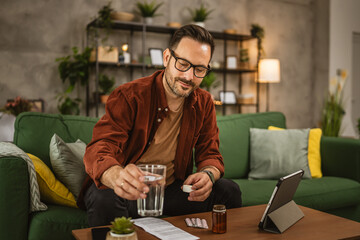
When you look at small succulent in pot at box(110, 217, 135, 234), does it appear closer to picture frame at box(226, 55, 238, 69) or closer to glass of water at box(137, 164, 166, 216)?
glass of water at box(137, 164, 166, 216)

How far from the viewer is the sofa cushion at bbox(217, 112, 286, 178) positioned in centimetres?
272

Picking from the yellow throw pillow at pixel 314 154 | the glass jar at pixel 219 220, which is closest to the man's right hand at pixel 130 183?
the glass jar at pixel 219 220

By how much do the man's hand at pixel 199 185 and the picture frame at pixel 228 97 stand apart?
3816mm

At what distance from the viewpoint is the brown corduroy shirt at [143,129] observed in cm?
148

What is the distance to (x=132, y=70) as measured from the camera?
15.9 ft

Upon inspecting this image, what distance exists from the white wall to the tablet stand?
4.73 metres

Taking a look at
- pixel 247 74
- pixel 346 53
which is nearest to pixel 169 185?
pixel 247 74

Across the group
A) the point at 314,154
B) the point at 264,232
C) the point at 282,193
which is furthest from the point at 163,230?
the point at 314,154

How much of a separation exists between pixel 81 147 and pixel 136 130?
0.58 m

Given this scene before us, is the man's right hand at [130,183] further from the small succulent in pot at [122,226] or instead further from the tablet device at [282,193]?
the tablet device at [282,193]

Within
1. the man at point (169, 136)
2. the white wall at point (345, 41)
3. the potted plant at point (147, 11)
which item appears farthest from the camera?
the white wall at point (345, 41)

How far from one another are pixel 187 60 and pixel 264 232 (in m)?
0.75

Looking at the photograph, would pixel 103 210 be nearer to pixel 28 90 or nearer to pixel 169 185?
pixel 169 185

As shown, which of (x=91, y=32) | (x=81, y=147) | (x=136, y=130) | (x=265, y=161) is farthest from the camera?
(x=91, y=32)
